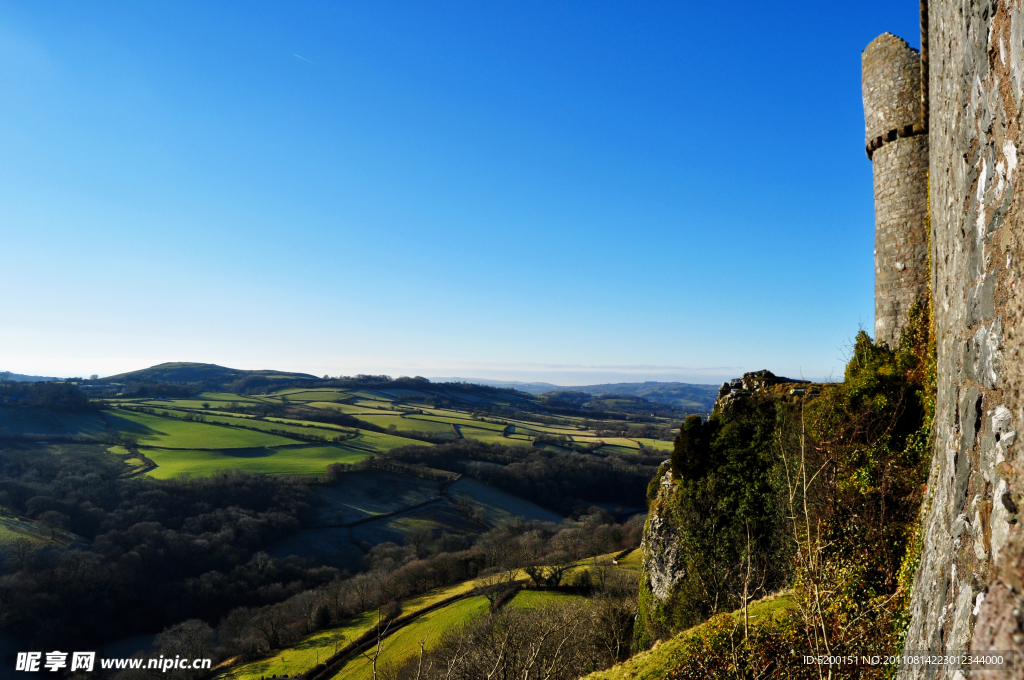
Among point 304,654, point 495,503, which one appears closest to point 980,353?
point 304,654

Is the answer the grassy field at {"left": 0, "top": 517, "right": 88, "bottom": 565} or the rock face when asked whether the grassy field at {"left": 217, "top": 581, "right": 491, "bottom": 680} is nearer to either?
the rock face

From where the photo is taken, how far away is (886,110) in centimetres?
1259

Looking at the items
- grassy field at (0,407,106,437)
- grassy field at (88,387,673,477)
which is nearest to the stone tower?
grassy field at (88,387,673,477)

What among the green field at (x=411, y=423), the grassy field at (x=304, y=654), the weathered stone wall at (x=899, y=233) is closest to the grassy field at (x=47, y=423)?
the green field at (x=411, y=423)

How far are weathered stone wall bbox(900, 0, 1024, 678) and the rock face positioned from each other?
12275 millimetres

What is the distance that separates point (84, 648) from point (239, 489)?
858 inches

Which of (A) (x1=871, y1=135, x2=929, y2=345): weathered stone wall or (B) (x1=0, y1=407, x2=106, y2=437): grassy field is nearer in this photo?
(A) (x1=871, y1=135, x2=929, y2=345): weathered stone wall

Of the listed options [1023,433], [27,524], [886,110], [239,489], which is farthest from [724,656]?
[27,524]

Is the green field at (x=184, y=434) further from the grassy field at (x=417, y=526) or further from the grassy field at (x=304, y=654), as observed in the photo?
the grassy field at (x=304, y=654)

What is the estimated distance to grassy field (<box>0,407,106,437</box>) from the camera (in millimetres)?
74938

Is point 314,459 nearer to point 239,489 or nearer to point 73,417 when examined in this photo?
point 239,489

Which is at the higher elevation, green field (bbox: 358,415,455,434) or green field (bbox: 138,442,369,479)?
green field (bbox: 358,415,455,434)

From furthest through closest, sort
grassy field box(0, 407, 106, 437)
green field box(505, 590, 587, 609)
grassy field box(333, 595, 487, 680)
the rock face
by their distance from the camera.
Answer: grassy field box(0, 407, 106, 437), green field box(505, 590, 587, 609), grassy field box(333, 595, 487, 680), the rock face

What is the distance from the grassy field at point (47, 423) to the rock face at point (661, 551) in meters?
89.5
